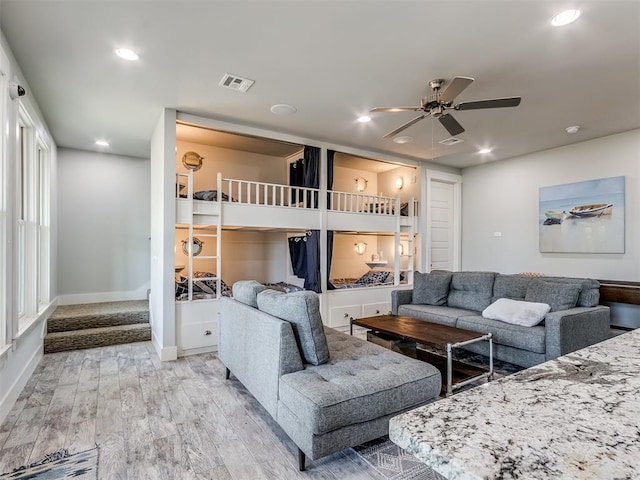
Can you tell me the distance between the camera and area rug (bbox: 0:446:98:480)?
1943 mm

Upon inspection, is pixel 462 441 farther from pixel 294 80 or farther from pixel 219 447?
pixel 294 80

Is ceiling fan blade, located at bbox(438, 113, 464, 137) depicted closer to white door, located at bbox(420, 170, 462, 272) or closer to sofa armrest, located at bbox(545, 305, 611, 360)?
sofa armrest, located at bbox(545, 305, 611, 360)

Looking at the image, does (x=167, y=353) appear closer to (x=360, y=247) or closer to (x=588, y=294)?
(x=360, y=247)

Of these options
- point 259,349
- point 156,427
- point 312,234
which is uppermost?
point 312,234

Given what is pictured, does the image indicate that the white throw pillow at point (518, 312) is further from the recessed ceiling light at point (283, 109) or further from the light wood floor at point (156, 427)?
the recessed ceiling light at point (283, 109)

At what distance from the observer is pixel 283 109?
398cm

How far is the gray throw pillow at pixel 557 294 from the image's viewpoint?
3623mm

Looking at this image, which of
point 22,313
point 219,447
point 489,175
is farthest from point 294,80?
point 489,175

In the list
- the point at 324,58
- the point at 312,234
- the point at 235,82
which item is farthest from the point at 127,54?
the point at 312,234

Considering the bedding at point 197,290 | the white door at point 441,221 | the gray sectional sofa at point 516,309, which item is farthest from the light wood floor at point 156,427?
the white door at point 441,221

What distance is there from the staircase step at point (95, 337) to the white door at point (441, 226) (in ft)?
16.7

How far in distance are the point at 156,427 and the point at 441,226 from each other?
590cm

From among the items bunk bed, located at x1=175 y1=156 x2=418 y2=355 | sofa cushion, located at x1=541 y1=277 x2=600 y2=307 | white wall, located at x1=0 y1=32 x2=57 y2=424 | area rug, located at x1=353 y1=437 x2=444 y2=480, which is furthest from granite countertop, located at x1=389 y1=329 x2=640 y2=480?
bunk bed, located at x1=175 y1=156 x2=418 y2=355

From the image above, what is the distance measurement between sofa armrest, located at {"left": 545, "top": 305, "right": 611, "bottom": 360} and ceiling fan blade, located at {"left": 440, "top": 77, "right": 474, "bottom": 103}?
230 centimetres
